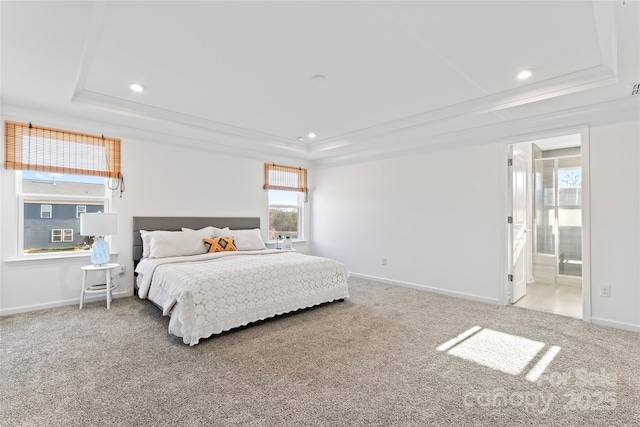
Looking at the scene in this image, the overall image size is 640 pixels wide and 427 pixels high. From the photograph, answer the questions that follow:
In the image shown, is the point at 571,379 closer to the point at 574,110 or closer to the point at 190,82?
the point at 574,110

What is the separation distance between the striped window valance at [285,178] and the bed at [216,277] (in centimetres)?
122

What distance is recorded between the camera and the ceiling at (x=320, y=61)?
1921 mm

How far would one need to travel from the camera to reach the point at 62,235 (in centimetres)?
380

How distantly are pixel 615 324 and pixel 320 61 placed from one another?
12.9ft

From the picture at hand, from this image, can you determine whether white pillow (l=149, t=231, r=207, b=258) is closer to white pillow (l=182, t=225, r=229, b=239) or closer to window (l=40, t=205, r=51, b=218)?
white pillow (l=182, t=225, r=229, b=239)

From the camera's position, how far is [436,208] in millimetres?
4559

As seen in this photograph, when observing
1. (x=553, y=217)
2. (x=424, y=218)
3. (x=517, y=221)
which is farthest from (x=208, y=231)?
(x=553, y=217)

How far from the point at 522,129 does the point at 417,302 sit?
8.34ft

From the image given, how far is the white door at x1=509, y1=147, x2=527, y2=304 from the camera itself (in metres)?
3.94

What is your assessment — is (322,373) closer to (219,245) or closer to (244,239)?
(219,245)

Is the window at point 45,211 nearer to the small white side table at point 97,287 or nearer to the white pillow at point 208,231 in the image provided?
the small white side table at point 97,287

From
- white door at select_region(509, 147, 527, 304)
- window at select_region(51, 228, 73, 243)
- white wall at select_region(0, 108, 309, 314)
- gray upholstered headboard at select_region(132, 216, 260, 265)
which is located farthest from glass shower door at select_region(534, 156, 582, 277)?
window at select_region(51, 228, 73, 243)

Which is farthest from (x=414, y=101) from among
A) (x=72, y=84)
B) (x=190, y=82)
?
(x=72, y=84)

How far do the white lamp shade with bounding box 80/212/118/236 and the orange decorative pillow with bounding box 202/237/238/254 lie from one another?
1.15 meters
